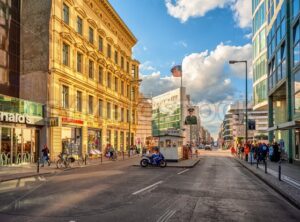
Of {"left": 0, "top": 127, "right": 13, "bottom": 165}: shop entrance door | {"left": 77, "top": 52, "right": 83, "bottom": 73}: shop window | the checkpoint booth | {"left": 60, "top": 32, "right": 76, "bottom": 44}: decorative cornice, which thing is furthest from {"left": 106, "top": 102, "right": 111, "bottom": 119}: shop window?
{"left": 0, "top": 127, "right": 13, "bottom": 165}: shop entrance door

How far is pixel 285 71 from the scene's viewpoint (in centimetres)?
2672

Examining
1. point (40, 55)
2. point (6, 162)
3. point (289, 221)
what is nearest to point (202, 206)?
point (289, 221)

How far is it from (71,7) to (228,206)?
1101 inches

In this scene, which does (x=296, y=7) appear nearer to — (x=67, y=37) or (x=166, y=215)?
(x=67, y=37)

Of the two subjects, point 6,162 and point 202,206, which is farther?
point 6,162

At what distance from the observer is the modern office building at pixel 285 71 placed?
78.3 ft

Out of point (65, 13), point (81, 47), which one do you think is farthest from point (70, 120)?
point (65, 13)

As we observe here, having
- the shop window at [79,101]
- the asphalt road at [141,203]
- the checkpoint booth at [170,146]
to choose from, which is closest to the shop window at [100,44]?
the shop window at [79,101]

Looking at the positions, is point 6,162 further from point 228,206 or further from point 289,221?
point 289,221

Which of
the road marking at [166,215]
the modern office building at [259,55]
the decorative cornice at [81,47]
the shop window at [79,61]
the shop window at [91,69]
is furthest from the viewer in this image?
the modern office building at [259,55]

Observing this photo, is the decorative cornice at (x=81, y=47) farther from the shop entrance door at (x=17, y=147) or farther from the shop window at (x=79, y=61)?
the shop entrance door at (x=17, y=147)

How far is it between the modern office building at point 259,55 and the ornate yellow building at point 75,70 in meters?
20.1

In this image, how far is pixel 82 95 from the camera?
33719mm

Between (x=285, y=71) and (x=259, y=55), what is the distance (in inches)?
839
